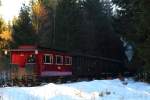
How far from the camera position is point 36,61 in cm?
3456

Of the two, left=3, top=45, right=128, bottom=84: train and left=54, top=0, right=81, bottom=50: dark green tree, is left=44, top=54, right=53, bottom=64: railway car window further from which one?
left=54, top=0, right=81, bottom=50: dark green tree

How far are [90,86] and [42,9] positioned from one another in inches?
1700

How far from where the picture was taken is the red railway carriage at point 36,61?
113ft

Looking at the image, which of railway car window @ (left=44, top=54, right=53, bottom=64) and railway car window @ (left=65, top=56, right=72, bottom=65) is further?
railway car window @ (left=65, top=56, right=72, bottom=65)

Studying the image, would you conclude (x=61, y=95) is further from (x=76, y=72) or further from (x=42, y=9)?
(x=42, y=9)

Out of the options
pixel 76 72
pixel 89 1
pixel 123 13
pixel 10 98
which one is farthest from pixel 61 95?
pixel 89 1

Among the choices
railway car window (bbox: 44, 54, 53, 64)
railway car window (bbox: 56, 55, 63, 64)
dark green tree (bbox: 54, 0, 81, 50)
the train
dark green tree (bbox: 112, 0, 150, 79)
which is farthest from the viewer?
dark green tree (bbox: 54, 0, 81, 50)

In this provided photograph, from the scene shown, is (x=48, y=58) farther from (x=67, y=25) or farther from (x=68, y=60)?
(x=67, y=25)

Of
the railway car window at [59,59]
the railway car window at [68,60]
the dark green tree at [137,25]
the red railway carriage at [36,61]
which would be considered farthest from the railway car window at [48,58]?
the dark green tree at [137,25]

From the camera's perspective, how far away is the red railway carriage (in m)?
34.4

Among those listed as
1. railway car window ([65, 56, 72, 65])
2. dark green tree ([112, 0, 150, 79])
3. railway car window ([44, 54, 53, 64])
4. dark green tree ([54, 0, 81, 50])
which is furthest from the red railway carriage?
dark green tree ([54, 0, 81, 50])

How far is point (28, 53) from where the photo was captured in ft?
115

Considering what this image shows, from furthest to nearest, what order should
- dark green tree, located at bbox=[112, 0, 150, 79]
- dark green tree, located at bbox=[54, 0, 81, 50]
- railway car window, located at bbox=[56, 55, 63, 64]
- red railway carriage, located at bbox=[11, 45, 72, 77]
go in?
dark green tree, located at bbox=[54, 0, 81, 50]
railway car window, located at bbox=[56, 55, 63, 64]
red railway carriage, located at bbox=[11, 45, 72, 77]
dark green tree, located at bbox=[112, 0, 150, 79]

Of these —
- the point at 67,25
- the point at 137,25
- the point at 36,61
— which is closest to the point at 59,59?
the point at 36,61
